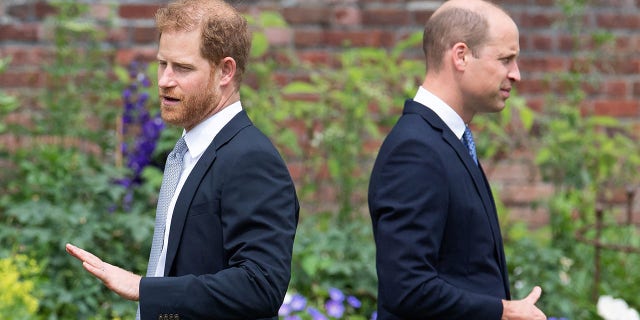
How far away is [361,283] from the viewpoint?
4.87m

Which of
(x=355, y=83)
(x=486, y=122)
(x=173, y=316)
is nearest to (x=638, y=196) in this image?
(x=486, y=122)

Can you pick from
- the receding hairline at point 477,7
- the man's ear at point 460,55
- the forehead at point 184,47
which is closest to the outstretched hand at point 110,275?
the forehead at point 184,47

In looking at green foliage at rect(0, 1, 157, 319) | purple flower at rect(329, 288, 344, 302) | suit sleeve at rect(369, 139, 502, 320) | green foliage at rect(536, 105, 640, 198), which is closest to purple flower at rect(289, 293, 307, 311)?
purple flower at rect(329, 288, 344, 302)

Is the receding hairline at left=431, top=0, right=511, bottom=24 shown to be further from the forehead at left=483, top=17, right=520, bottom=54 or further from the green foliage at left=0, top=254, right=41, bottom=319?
the green foliage at left=0, top=254, right=41, bottom=319

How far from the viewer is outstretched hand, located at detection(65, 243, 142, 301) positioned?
2494mm

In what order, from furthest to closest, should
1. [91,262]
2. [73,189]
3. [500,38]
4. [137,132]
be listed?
[137,132] → [73,189] → [500,38] → [91,262]

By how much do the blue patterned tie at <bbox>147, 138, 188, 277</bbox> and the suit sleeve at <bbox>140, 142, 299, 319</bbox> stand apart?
198 mm

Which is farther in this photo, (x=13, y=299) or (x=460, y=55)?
(x=13, y=299)

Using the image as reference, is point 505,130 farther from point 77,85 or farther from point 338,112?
point 77,85

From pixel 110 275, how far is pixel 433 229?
882 millimetres

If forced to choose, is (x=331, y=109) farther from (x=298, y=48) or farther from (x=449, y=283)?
(x=449, y=283)

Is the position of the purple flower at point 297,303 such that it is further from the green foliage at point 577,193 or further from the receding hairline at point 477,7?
the receding hairline at point 477,7

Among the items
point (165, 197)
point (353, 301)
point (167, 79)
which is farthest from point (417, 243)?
point (353, 301)

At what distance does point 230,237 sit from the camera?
102 inches
